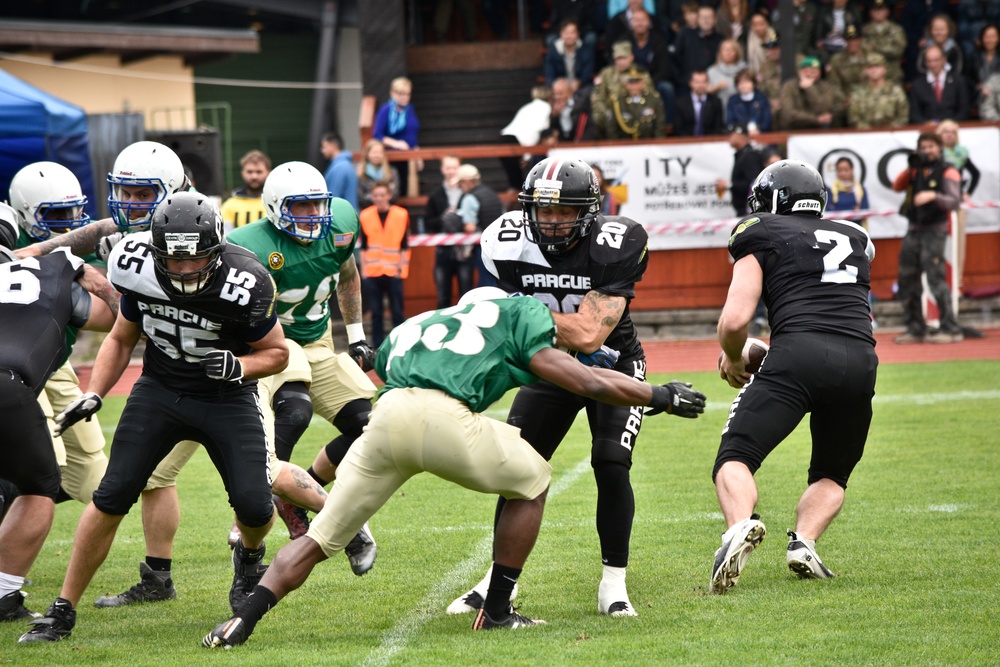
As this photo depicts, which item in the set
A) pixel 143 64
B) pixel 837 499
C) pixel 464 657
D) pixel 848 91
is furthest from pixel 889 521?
pixel 143 64

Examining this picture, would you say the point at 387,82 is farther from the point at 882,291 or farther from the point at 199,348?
the point at 199,348

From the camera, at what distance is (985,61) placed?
48.3 feet

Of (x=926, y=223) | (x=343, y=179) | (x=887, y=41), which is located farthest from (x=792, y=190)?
(x=887, y=41)

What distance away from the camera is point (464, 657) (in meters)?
4.27

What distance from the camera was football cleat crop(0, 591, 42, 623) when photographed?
16.9 feet

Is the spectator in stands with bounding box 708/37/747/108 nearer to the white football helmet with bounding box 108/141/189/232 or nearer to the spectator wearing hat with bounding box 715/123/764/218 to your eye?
the spectator wearing hat with bounding box 715/123/764/218

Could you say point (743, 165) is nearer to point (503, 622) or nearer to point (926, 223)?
point (926, 223)

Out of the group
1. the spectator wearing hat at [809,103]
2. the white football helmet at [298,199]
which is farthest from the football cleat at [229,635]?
the spectator wearing hat at [809,103]

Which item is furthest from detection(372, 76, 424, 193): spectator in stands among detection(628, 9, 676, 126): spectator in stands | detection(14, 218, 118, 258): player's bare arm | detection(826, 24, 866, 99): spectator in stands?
detection(14, 218, 118, 258): player's bare arm

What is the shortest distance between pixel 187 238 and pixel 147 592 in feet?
5.76

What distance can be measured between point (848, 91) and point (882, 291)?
2.44 metres

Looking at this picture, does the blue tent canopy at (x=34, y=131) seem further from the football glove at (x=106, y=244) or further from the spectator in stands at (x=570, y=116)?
the football glove at (x=106, y=244)

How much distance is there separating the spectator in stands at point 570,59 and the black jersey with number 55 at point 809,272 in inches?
408

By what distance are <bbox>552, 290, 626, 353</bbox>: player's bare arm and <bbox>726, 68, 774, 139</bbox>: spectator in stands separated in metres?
9.88
